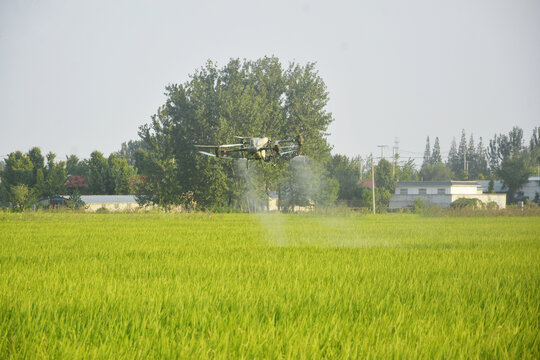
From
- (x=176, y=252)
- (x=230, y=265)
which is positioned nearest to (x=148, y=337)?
(x=230, y=265)

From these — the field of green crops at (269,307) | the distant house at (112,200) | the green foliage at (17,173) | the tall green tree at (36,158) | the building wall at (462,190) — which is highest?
the tall green tree at (36,158)

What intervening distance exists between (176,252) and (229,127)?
40.7 m

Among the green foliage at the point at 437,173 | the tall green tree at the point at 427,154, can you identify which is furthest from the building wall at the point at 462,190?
the tall green tree at the point at 427,154

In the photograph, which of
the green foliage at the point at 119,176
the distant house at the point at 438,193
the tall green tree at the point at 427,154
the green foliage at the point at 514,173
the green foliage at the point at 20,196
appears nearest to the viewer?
the green foliage at the point at 20,196

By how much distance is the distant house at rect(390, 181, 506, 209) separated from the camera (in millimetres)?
71688

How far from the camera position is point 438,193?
248 feet

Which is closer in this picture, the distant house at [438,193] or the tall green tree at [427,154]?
the distant house at [438,193]

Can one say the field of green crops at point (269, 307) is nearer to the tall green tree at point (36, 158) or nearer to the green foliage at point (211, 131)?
the green foliage at point (211, 131)

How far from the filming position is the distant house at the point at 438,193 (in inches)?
2822

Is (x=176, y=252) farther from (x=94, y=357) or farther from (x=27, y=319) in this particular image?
(x=94, y=357)

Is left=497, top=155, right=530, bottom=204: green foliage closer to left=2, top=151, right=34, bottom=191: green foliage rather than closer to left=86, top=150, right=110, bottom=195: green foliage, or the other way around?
left=86, top=150, right=110, bottom=195: green foliage

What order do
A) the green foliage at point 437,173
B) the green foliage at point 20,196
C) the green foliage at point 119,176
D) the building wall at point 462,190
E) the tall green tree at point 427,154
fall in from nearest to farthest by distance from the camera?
the green foliage at point 20,196
the building wall at point 462,190
the green foliage at point 119,176
the green foliage at point 437,173
the tall green tree at point 427,154

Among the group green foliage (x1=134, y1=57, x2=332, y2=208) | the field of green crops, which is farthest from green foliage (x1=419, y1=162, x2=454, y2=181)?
the field of green crops

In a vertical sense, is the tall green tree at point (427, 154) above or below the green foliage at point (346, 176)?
above
